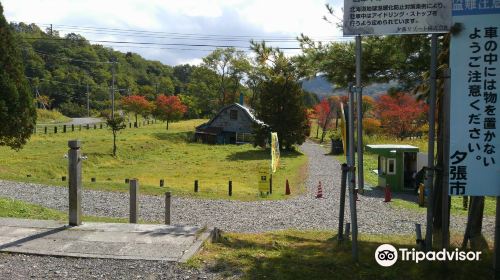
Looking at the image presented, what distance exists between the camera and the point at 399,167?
748 inches

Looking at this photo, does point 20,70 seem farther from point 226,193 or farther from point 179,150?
point 179,150

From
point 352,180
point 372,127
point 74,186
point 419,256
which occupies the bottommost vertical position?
point 419,256

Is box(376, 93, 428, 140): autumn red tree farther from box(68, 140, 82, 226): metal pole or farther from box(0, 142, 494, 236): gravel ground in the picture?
box(68, 140, 82, 226): metal pole

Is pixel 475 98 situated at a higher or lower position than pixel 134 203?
higher

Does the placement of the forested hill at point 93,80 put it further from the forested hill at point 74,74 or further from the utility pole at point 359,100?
the utility pole at point 359,100

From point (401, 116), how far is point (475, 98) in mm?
36985

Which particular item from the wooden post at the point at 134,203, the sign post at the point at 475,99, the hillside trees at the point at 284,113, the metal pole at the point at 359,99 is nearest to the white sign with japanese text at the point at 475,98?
the sign post at the point at 475,99

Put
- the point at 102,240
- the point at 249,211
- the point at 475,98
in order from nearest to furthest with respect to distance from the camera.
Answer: the point at 475,98 < the point at 102,240 < the point at 249,211

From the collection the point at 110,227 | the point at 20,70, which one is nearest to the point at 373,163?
the point at 20,70

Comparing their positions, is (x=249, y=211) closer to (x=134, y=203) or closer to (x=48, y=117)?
(x=134, y=203)

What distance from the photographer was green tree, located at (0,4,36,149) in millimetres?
11828

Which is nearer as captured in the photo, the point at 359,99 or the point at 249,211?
the point at 359,99

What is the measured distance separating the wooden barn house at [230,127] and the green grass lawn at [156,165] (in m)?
4.70

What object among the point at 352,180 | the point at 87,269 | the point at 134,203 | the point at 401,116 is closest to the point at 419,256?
the point at 352,180
